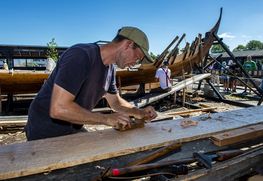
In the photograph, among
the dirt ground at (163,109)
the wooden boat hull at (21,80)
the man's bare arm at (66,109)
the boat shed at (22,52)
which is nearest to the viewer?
the man's bare arm at (66,109)

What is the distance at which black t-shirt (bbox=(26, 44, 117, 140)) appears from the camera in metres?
1.73

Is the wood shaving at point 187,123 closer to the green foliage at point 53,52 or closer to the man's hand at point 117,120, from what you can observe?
the man's hand at point 117,120

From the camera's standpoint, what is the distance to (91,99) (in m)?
2.06

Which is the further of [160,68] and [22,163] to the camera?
[160,68]

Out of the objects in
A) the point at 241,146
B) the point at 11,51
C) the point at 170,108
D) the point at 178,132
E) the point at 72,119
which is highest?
A: the point at 11,51

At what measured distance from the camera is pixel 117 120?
194 centimetres

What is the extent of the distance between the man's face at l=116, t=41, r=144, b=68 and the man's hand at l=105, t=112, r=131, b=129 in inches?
16.3

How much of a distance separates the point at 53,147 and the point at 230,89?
13971mm

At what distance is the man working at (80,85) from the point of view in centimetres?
174

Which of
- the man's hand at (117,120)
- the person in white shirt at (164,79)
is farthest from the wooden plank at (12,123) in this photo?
the person in white shirt at (164,79)

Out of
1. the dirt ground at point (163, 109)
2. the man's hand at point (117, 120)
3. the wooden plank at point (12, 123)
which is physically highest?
the man's hand at point (117, 120)

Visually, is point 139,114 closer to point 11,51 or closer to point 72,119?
point 72,119

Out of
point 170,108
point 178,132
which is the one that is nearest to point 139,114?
point 178,132

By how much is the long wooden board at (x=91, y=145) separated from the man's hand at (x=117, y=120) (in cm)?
9
